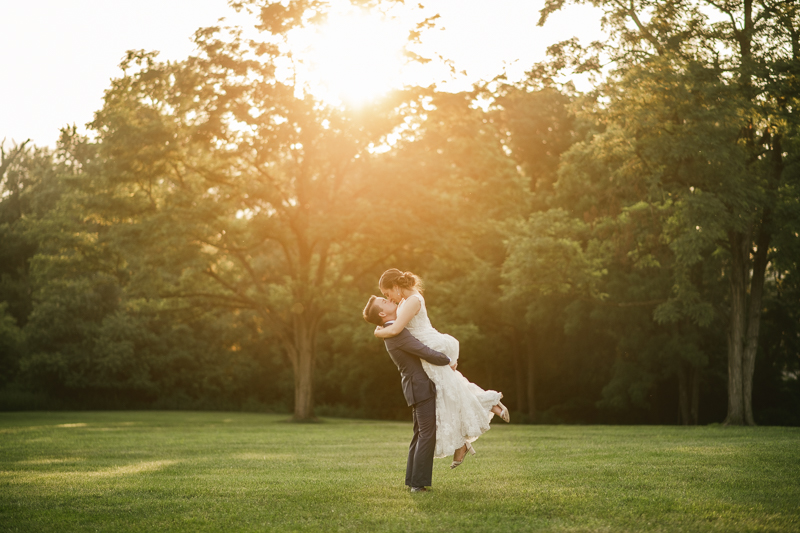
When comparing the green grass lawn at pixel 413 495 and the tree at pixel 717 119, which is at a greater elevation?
the tree at pixel 717 119

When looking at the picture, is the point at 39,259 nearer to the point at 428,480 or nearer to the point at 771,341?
the point at 428,480

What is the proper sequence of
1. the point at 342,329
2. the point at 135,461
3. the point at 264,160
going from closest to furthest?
the point at 135,461 → the point at 264,160 → the point at 342,329

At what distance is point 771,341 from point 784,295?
256 centimetres

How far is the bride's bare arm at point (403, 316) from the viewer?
710 cm

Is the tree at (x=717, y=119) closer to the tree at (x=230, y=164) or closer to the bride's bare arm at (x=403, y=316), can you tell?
the tree at (x=230, y=164)

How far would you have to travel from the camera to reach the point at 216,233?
26.7 metres

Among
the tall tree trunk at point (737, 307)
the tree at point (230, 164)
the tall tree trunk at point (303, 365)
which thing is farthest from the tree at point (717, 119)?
the tall tree trunk at point (303, 365)

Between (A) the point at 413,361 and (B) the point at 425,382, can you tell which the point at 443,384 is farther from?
(A) the point at 413,361

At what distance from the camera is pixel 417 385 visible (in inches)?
287

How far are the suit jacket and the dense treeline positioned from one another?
14.7 m

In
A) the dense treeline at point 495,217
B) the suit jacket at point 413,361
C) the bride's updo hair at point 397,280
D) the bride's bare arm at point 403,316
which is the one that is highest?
the dense treeline at point 495,217

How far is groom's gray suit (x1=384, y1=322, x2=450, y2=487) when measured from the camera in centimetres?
719

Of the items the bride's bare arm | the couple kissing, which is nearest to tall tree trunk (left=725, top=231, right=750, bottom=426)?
the couple kissing

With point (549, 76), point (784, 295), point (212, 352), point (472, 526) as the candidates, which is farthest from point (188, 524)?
point (212, 352)
